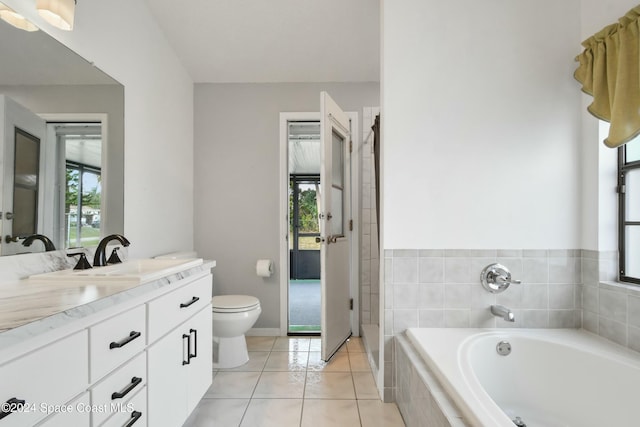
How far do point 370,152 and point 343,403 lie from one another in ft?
6.65

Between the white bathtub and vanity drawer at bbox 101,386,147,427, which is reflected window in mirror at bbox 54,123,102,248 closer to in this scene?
vanity drawer at bbox 101,386,147,427

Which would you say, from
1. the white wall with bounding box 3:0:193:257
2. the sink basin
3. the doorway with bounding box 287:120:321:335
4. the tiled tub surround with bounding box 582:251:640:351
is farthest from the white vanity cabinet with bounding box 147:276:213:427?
the doorway with bounding box 287:120:321:335

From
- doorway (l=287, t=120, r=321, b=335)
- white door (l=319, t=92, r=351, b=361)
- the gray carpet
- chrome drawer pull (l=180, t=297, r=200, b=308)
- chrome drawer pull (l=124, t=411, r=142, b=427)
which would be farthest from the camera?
doorway (l=287, t=120, r=321, b=335)

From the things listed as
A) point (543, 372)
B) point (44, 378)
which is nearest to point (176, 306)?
point (44, 378)

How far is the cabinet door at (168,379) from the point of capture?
3.78ft

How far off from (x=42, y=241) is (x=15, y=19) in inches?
34.9

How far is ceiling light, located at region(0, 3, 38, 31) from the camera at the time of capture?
1.12 metres

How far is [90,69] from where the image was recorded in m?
1.55

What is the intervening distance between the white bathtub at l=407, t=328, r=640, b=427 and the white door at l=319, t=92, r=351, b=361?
781 millimetres

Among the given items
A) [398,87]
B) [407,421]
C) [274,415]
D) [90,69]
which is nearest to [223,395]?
[274,415]

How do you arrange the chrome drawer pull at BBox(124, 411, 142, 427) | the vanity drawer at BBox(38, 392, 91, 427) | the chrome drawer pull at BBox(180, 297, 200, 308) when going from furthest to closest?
the chrome drawer pull at BBox(180, 297, 200, 308)
the chrome drawer pull at BBox(124, 411, 142, 427)
the vanity drawer at BBox(38, 392, 91, 427)

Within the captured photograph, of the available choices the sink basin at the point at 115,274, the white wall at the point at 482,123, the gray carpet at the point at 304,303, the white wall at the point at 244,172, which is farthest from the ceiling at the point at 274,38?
the gray carpet at the point at 304,303

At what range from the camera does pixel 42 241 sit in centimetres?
130

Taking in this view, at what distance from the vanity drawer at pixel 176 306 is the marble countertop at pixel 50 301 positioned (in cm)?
8
